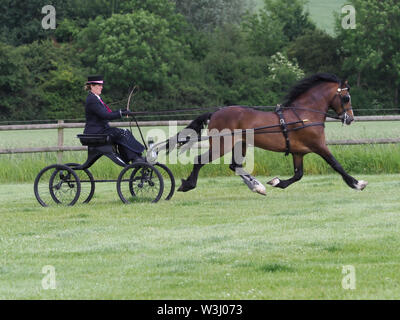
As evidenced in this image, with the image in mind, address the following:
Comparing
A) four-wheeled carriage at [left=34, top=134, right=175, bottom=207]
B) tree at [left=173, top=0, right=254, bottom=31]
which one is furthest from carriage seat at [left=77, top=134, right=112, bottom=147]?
tree at [left=173, top=0, right=254, bottom=31]

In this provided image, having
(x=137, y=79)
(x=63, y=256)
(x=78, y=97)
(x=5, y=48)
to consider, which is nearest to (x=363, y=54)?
(x=137, y=79)

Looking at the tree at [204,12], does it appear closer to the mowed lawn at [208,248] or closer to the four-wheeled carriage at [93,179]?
the four-wheeled carriage at [93,179]

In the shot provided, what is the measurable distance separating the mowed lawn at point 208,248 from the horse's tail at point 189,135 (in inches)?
31.8

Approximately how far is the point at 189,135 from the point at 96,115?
141 centimetres

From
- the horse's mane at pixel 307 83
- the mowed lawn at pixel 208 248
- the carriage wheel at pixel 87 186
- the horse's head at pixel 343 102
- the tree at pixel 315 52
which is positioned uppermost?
the tree at pixel 315 52

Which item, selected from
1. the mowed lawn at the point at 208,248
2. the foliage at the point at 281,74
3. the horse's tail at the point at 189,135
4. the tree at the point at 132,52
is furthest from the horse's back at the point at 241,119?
the foliage at the point at 281,74

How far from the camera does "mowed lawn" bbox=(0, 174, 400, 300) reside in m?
6.04

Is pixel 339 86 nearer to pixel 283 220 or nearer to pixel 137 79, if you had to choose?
pixel 283 220

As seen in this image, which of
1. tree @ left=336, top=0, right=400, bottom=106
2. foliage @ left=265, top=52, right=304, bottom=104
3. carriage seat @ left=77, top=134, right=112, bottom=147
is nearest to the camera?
carriage seat @ left=77, top=134, right=112, bottom=147

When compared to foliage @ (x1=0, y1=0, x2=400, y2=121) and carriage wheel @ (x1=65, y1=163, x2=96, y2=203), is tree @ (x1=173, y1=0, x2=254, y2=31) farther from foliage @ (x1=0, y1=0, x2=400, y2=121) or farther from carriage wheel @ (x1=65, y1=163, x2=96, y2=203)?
carriage wheel @ (x1=65, y1=163, x2=96, y2=203)

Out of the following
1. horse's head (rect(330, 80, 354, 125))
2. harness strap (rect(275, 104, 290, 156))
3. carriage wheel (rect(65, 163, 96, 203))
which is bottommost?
carriage wheel (rect(65, 163, 96, 203))

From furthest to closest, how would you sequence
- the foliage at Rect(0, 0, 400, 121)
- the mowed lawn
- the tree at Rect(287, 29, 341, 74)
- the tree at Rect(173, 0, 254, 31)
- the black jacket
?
1. the tree at Rect(173, 0, 254, 31)
2. the tree at Rect(287, 29, 341, 74)
3. the foliage at Rect(0, 0, 400, 121)
4. the black jacket
5. the mowed lawn

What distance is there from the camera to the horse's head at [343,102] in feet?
37.9
